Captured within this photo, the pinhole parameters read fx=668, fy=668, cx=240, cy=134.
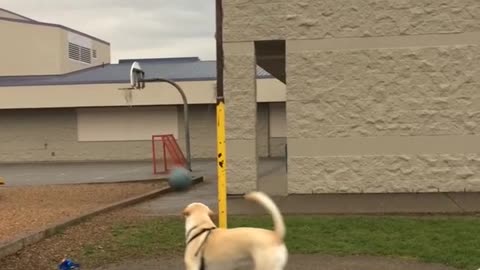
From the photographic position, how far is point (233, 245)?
5820mm

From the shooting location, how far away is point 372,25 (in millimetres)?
13562

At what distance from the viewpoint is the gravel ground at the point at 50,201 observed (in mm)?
11686

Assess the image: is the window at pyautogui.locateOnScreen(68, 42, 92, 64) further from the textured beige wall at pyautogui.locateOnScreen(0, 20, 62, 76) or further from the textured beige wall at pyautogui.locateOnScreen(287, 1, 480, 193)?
the textured beige wall at pyautogui.locateOnScreen(287, 1, 480, 193)

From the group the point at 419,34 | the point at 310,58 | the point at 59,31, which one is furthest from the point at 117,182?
the point at 59,31

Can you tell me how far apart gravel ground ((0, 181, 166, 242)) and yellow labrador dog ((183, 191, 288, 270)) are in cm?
468

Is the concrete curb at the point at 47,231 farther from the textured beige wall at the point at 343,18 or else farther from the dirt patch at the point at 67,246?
the textured beige wall at the point at 343,18

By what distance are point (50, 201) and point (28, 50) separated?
92.6ft

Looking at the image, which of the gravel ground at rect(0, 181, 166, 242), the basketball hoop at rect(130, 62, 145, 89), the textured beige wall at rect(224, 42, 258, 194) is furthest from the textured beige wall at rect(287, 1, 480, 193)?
the basketball hoop at rect(130, 62, 145, 89)

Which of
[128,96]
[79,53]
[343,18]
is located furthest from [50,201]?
[79,53]

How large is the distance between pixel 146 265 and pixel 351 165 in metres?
6.14

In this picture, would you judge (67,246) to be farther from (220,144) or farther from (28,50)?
(28,50)

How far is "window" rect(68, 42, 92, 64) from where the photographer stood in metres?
44.7

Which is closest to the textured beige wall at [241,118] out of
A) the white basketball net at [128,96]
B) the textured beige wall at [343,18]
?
Answer: the textured beige wall at [343,18]

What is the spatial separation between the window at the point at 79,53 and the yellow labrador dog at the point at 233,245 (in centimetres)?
3996
